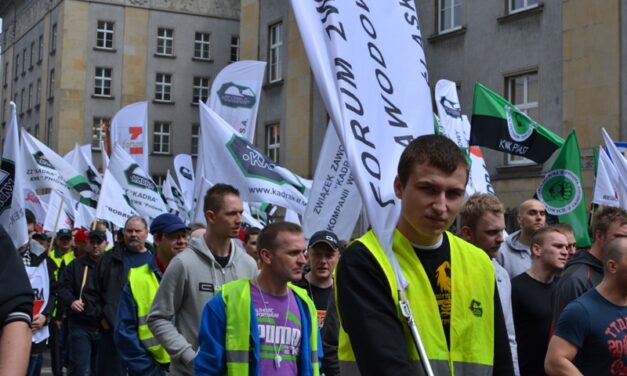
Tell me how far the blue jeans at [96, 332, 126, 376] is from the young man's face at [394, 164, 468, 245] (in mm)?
6177

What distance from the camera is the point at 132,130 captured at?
57.9 ft

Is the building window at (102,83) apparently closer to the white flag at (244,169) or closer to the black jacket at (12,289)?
the white flag at (244,169)

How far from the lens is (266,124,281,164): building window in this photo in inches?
1276

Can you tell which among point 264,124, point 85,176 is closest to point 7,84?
point 264,124

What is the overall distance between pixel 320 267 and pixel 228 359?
207 cm

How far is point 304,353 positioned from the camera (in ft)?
17.7

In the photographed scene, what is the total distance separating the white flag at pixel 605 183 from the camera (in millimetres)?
10453

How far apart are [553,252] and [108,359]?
4.48 m

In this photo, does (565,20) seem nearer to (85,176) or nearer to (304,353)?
(85,176)

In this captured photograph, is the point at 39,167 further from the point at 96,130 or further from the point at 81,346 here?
the point at 96,130

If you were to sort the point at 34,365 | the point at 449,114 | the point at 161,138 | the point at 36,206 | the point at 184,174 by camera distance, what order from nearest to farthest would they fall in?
1. the point at 34,365
2. the point at 449,114
3. the point at 184,174
4. the point at 36,206
5. the point at 161,138

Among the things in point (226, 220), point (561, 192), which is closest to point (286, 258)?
point (226, 220)

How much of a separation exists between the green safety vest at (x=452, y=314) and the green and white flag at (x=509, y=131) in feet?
25.1

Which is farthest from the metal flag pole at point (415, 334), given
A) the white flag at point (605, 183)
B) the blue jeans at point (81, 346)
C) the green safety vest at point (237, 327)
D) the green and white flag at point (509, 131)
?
the blue jeans at point (81, 346)
